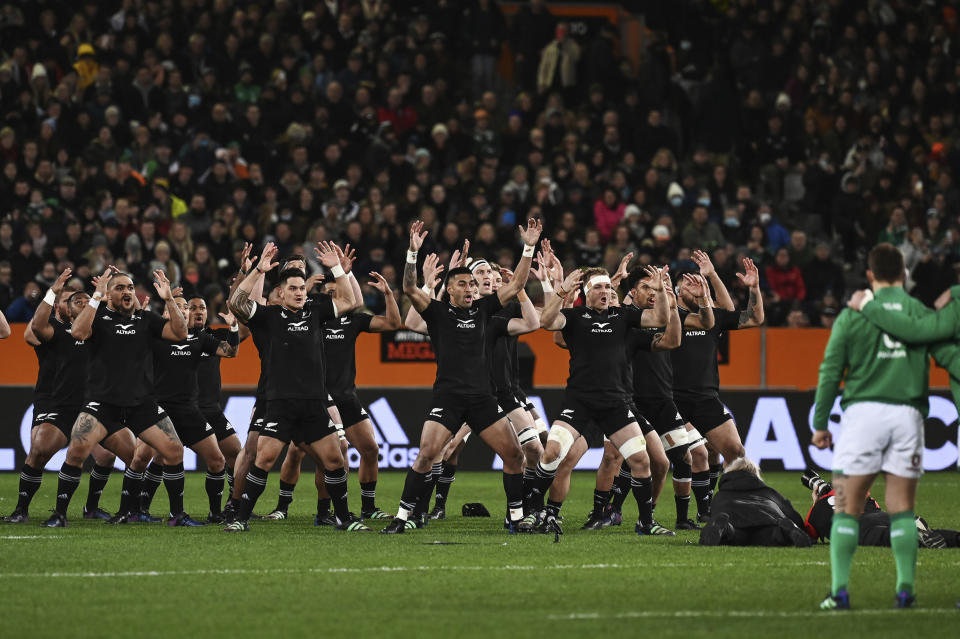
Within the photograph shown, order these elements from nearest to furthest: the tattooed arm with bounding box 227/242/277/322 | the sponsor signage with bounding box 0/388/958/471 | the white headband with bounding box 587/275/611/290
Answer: the tattooed arm with bounding box 227/242/277/322 → the white headband with bounding box 587/275/611/290 → the sponsor signage with bounding box 0/388/958/471

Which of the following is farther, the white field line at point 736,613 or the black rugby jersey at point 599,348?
the black rugby jersey at point 599,348

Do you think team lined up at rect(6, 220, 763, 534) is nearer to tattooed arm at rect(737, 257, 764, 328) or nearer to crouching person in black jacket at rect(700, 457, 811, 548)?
tattooed arm at rect(737, 257, 764, 328)

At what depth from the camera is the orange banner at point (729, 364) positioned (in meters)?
23.9

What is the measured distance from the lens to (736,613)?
8.98 meters

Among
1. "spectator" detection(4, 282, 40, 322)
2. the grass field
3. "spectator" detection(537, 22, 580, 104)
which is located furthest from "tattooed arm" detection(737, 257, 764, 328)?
"spectator" detection(537, 22, 580, 104)

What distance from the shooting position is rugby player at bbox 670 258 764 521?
15.1 metres

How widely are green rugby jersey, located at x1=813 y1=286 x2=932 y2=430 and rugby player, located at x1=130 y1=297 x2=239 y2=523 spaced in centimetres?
796

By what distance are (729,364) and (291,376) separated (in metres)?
12.3

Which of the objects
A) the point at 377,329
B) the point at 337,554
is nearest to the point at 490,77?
the point at 377,329

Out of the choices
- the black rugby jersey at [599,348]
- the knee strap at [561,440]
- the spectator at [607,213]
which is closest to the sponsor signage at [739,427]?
the spectator at [607,213]

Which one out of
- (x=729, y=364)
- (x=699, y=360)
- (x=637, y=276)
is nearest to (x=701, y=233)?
(x=729, y=364)

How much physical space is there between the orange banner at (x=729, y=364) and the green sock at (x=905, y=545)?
1495cm

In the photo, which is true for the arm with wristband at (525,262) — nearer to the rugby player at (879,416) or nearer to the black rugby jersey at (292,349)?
the black rugby jersey at (292,349)

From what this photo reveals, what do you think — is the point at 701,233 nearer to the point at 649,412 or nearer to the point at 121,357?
the point at 649,412
